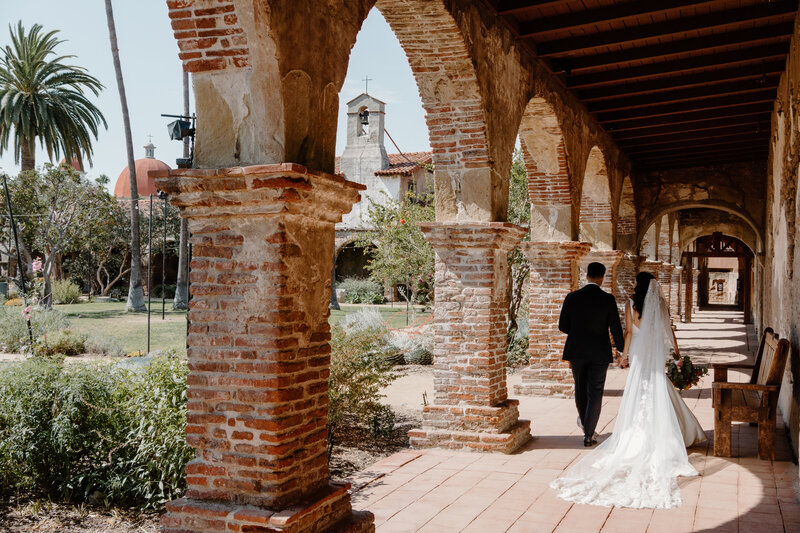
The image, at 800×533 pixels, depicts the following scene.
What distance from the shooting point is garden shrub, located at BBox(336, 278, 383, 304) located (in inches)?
1230

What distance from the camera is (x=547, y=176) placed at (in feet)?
30.3

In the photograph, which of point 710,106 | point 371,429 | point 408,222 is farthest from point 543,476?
point 408,222

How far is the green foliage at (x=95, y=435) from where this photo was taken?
5180mm

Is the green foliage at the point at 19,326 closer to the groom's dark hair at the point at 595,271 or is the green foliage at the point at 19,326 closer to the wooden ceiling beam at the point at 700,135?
the groom's dark hair at the point at 595,271

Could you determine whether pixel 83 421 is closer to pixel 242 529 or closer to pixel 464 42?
pixel 242 529

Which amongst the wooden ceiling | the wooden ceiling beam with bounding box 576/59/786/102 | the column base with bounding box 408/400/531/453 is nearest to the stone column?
the column base with bounding box 408/400/531/453

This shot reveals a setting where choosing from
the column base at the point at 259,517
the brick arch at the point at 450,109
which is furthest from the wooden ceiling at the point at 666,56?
the column base at the point at 259,517

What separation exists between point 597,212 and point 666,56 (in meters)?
4.47

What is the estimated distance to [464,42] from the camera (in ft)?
19.3

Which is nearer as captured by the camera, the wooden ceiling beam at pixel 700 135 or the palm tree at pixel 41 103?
the wooden ceiling beam at pixel 700 135

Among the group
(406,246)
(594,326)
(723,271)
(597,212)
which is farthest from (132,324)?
(723,271)

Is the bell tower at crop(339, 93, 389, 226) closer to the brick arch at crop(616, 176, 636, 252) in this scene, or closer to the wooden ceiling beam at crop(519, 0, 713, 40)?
the brick arch at crop(616, 176, 636, 252)

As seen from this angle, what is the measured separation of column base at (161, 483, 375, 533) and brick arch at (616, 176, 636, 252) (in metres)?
12.2

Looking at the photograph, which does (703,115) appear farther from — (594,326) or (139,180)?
(139,180)
